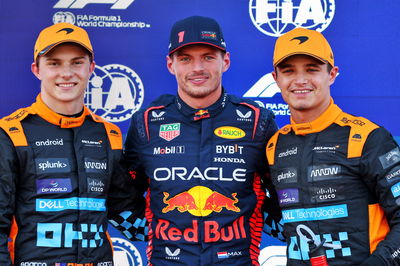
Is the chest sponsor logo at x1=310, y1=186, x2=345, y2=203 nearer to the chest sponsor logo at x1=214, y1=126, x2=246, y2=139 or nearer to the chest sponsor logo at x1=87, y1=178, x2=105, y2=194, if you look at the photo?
the chest sponsor logo at x1=214, y1=126, x2=246, y2=139

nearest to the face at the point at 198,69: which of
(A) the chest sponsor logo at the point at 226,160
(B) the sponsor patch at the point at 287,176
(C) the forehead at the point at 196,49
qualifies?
(C) the forehead at the point at 196,49

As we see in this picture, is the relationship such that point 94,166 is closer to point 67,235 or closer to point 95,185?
point 95,185

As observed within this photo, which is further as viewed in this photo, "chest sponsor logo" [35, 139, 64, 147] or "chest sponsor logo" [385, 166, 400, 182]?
"chest sponsor logo" [35, 139, 64, 147]

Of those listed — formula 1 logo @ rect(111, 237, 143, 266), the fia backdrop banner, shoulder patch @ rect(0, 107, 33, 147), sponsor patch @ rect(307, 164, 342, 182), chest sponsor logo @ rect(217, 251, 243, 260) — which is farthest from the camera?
formula 1 logo @ rect(111, 237, 143, 266)

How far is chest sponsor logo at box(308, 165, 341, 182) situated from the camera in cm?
217

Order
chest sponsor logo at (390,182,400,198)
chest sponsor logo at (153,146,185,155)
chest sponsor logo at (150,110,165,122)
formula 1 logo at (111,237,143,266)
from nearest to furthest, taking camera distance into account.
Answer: chest sponsor logo at (390,182,400,198) < chest sponsor logo at (153,146,185,155) < chest sponsor logo at (150,110,165,122) < formula 1 logo at (111,237,143,266)

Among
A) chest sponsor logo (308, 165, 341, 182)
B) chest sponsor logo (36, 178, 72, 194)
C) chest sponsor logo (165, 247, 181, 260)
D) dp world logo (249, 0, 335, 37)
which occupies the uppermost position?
dp world logo (249, 0, 335, 37)

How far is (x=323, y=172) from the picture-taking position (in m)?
2.19

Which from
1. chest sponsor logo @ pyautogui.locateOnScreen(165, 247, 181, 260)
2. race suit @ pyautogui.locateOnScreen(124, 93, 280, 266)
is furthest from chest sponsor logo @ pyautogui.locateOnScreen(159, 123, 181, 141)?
chest sponsor logo @ pyautogui.locateOnScreen(165, 247, 181, 260)

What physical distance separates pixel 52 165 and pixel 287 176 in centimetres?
96

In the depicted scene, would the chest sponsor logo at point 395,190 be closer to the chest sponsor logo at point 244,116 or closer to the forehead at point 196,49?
the chest sponsor logo at point 244,116

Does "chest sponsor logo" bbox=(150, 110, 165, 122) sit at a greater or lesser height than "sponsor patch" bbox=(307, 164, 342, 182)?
greater

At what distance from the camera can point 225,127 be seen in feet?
8.29

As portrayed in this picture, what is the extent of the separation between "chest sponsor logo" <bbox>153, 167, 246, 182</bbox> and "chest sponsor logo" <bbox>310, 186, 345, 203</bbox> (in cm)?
38
